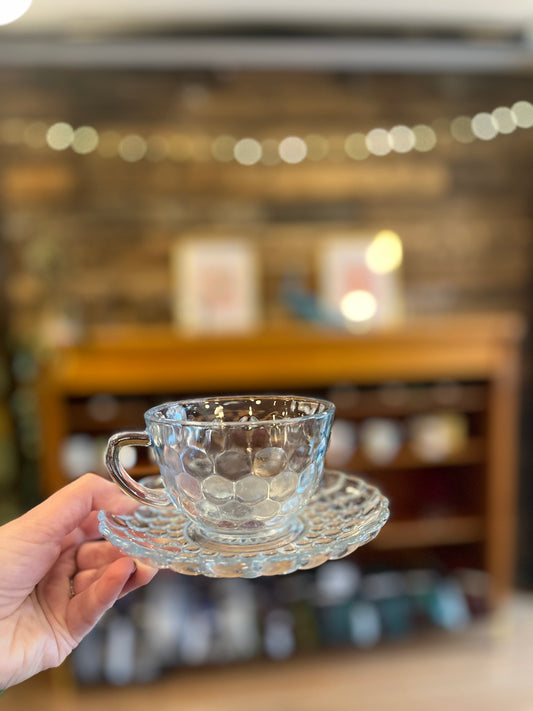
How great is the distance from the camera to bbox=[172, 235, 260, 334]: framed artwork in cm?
303

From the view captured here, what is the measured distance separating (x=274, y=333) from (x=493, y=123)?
5.03ft

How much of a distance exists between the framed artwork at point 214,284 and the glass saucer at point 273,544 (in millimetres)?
2237

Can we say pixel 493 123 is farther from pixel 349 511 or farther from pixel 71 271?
pixel 349 511

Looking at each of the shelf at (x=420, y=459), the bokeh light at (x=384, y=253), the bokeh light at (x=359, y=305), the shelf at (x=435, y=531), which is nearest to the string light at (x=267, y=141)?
the bokeh light at (x=384, y=253)

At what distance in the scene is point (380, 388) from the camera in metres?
3.01

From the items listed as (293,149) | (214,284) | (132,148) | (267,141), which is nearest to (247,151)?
(267,141)

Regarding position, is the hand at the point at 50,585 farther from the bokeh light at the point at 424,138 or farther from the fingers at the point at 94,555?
the bokeh light at the point at 424,138

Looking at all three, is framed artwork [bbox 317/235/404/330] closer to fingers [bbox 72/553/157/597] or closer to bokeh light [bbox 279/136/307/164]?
bokeh light [bbox 279/136/307/164]

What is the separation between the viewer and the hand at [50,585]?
2.34ft

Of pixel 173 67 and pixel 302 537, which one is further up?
pixel 173 67

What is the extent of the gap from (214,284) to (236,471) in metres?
2.46

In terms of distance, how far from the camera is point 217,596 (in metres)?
2.83

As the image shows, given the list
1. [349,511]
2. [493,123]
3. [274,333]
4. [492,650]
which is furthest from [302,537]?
[493,123]

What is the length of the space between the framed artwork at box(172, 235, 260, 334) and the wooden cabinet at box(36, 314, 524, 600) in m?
0.19
